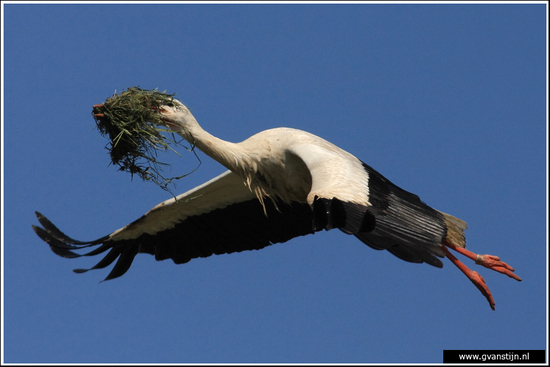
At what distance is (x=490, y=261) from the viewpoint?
9711 mm

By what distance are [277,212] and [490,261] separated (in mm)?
2195

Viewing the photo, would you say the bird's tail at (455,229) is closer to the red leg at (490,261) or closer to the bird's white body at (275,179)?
the red leg at (490,261)

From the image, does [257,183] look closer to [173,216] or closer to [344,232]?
[173,216]

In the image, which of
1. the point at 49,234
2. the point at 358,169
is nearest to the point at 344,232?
the point at 358,169

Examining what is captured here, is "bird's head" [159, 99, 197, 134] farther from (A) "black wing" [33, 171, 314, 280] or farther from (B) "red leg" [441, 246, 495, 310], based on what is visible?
(B) "red leg" [441, 246, 495, 310]

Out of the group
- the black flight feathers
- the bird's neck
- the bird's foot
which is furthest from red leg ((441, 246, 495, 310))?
the bird's neck

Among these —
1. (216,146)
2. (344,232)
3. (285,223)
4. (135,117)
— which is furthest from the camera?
(285,223)

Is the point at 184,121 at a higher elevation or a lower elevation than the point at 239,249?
higher

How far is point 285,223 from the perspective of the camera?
1054cm

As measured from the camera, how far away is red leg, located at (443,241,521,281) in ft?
31.7

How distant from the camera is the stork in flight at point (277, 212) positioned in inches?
321

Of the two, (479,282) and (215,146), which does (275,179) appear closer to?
(215,146)

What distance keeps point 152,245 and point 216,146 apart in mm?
1934

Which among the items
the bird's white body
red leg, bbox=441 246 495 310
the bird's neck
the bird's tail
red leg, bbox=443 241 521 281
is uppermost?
the bird's neck
